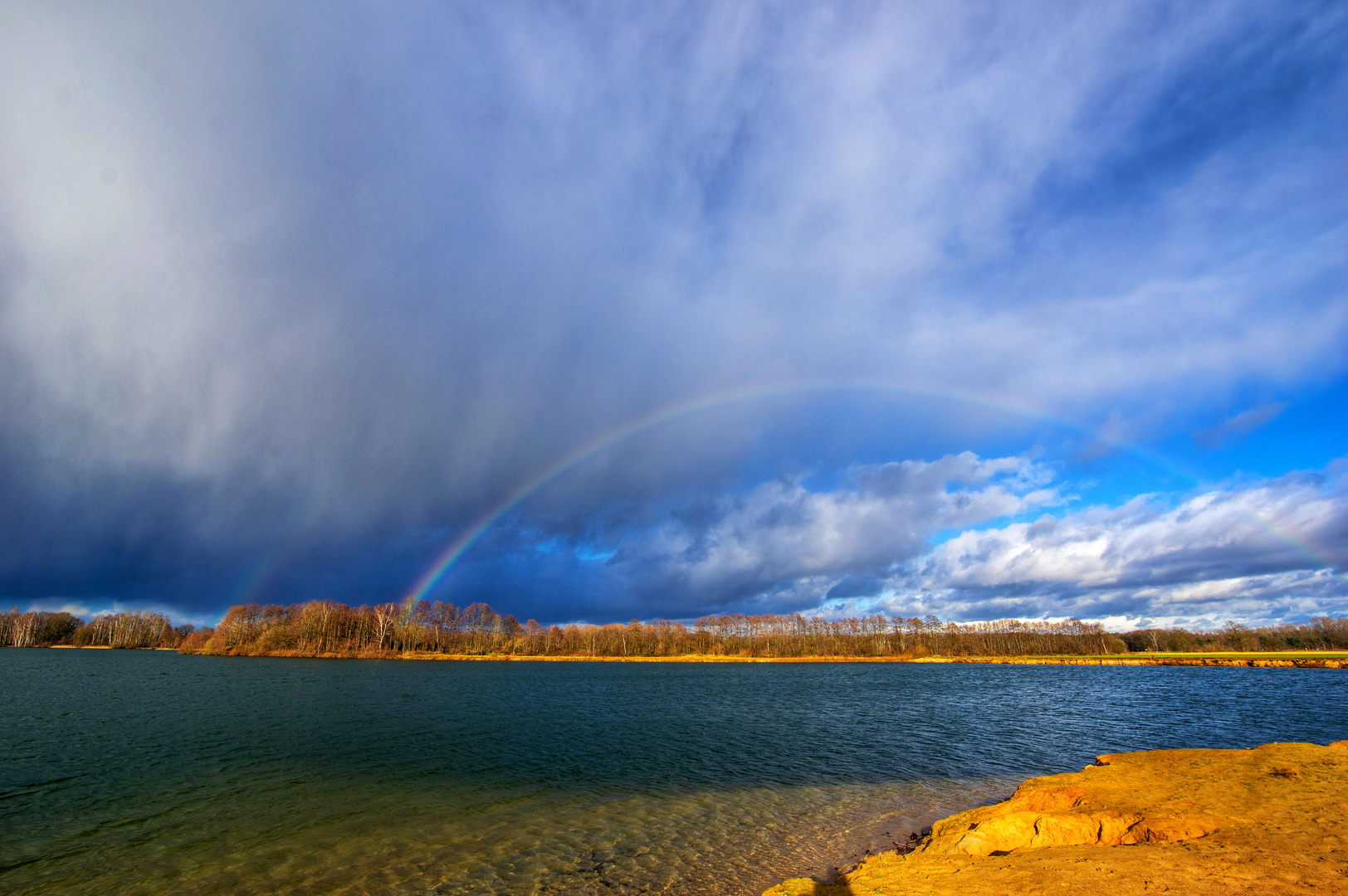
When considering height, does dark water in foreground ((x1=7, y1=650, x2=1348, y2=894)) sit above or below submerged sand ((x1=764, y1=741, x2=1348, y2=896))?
below

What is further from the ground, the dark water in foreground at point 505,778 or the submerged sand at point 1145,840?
the submerged sand at point 1145,840

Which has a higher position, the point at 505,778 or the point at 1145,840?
the point at 1145,840

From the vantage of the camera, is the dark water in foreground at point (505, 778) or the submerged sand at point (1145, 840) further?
the dark water in foreground at point (505, 778)

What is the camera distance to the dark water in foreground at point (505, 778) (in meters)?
18.1

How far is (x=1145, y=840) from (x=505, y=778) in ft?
90.6

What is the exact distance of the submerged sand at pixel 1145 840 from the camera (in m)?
12.1

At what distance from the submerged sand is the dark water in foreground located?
385 centimetres

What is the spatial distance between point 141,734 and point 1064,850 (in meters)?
55.9

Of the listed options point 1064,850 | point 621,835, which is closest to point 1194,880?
point 1064,850

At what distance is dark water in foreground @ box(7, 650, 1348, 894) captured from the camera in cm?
1808

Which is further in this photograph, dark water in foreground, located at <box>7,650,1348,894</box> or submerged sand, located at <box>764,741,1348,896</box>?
dark water in foreground, located at <box>7,650,1348,894</box>

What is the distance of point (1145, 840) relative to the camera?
52.0ft

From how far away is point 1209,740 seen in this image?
41.4 meters

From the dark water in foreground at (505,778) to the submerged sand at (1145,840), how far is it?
3852mm
